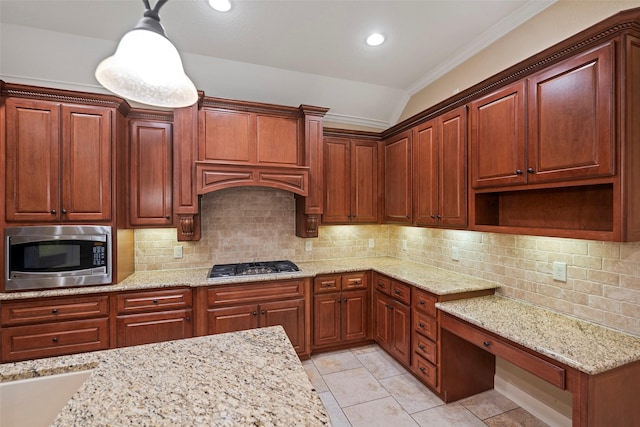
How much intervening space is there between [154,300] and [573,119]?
338cm

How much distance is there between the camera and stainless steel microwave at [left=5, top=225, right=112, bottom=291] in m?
2.28

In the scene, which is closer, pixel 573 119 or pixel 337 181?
pixel 573 119

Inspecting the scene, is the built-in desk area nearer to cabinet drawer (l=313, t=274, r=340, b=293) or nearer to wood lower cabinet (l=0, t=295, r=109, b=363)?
cabinet drawer (l=313, t=274, r=340, b=293)

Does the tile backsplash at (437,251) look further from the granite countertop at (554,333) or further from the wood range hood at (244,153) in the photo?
the wood range hood at (244,153)

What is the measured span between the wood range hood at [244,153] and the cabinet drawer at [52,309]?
868mm

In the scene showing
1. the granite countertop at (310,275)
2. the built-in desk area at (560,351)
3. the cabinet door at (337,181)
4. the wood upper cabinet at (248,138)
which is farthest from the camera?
the cabinet door at (337,181)

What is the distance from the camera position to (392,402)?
7.82ft

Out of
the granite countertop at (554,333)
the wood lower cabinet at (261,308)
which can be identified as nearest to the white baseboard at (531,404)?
the granite countertop at (554,333)

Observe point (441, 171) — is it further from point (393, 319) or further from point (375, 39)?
point (393, 319)

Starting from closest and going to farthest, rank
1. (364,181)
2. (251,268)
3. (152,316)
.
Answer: (152,316) → (251,268) → (364,181)

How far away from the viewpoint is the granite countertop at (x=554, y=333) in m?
1.45

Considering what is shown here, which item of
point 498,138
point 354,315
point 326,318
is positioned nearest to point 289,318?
point 326,318

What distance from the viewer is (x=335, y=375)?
2777 millimetres

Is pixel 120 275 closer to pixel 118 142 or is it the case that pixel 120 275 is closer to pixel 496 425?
pixel 118 142
